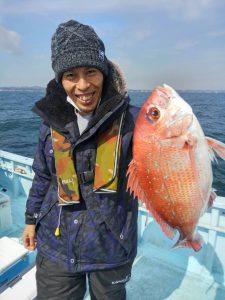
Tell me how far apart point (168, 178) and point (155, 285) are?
2.32 meters

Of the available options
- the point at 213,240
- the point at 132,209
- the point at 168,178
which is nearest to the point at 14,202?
the point at 213,240

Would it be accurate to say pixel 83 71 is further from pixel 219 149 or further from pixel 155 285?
pixel 155 285

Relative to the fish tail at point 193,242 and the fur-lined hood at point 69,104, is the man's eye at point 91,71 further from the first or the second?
the fish tail at point 193,242

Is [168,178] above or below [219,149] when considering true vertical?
below

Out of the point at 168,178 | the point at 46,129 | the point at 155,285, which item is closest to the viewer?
the point at 168,178

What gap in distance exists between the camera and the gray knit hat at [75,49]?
1.96 meters

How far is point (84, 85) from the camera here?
6.48ft

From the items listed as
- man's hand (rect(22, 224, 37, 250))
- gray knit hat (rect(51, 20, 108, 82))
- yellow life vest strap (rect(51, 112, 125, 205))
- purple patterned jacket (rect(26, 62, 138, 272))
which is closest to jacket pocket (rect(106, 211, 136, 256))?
purple patterned jacket (rect(26, 62, 138, 272))

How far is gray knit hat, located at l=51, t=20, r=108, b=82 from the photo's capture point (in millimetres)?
1955

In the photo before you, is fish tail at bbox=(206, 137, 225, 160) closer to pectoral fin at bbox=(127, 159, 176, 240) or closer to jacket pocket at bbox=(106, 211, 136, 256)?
pectoral fin at bbox=(127, 159, 176, 240)

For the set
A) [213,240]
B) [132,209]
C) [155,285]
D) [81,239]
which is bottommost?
[155,285]

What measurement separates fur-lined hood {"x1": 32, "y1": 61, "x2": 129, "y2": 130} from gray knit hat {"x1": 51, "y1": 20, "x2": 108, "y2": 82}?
0.11m

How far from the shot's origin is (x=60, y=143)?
2162 mm

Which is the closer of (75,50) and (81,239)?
(75,50)
